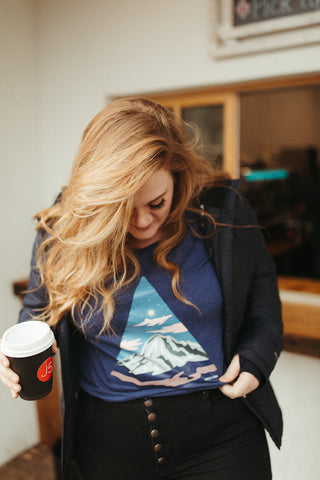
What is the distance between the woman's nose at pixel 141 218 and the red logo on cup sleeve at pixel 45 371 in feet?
1.36

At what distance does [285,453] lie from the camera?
6.47 feet

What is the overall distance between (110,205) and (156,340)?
0.41 m

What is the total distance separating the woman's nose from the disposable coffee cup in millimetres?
359

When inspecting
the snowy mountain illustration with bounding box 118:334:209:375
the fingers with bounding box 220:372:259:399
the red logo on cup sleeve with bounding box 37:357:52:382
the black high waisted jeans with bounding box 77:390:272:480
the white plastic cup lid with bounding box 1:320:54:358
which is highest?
the white plastic cup lid with bounding box 1:320:54:358

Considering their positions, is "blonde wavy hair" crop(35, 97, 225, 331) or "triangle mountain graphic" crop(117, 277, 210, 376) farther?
"triangle mountain graphic" crop(117, 277, 210, 376)

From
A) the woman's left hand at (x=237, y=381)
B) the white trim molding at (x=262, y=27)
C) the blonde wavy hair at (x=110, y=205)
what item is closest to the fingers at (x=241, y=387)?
the woman's left hand at (x=237, y=381)

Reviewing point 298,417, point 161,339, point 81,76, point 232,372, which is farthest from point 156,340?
point 81,76

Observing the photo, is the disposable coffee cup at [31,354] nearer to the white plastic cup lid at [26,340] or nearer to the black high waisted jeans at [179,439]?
the white plastic cup lid at [26,340]

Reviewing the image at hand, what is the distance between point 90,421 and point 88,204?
2.19ft

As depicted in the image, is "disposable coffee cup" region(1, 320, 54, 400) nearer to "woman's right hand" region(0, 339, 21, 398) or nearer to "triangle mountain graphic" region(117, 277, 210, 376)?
"woman's right hand" region(0, 339, 21, 398)

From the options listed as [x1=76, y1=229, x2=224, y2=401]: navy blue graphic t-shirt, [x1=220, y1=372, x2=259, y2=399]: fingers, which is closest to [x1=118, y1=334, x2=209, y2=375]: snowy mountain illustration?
[x1=76, y1=229, x2=224, y2=401]: navy blue graphic t-shirt

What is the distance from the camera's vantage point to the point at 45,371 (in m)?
1.02

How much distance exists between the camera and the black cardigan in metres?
1.18

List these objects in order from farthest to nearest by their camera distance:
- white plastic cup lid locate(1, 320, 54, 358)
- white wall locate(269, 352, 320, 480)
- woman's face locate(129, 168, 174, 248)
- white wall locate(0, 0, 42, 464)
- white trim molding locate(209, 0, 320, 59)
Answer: white wall locate(0, 0, 42, 464) < white wall locate(269, 352, 320, 480) < white trim molding locate(209, 0, 320, 59) < woman's face locate(129, 168, 174, 248) < white plastic cup lid locate(1, 320, 54, 358)
